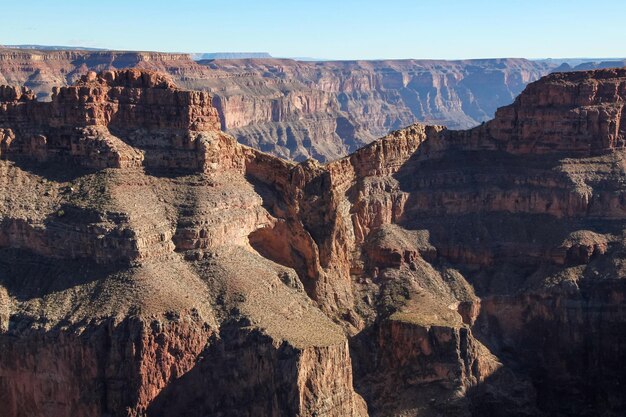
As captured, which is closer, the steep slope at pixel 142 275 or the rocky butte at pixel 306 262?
the steep slope at pixel 142 275

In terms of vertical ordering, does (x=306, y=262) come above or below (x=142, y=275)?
below

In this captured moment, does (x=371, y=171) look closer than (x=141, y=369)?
No

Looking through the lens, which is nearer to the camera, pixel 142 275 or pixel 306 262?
pixel 142 275

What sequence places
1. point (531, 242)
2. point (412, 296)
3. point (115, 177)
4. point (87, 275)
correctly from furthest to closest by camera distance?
1. point (531, 242)
2. point (412, 296)
3. point (115, 177)
4. point (87, 275)

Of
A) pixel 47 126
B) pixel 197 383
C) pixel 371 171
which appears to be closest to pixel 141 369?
pixel 197 383

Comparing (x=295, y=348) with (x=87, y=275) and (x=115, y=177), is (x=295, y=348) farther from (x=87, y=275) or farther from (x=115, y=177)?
(x=115, y=177)

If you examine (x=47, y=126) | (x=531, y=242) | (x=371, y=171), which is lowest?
(x=531, y=242)

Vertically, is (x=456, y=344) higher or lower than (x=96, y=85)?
lower

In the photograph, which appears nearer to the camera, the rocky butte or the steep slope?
the steep slope
